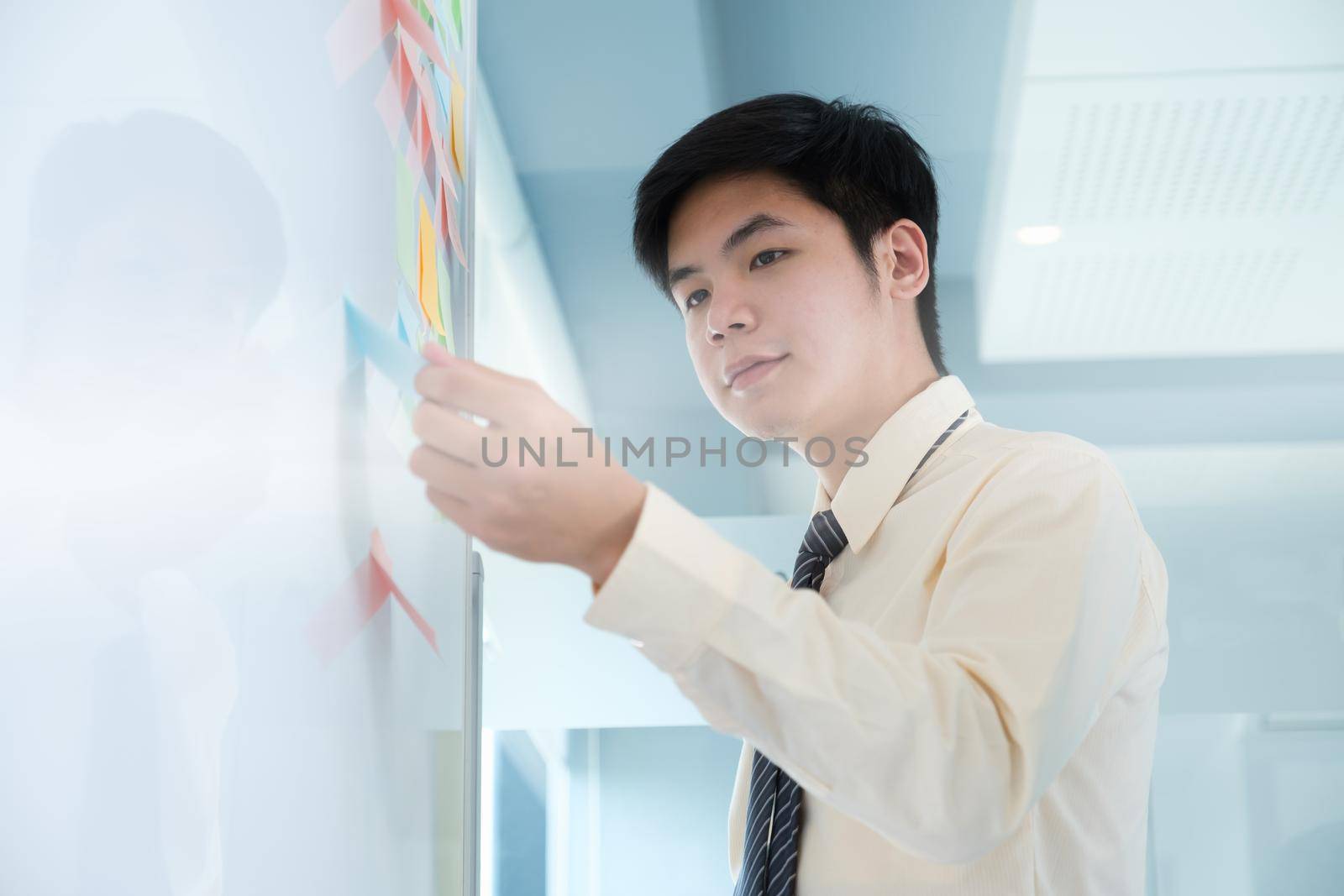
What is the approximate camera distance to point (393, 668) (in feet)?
2.18

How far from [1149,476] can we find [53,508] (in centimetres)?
155

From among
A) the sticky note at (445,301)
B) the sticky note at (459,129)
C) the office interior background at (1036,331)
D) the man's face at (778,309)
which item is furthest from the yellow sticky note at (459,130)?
the office interior background at (1036,331)

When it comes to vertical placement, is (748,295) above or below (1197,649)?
above

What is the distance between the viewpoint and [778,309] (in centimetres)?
96

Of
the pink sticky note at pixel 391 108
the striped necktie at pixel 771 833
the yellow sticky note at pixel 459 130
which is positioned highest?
the pink sticky note at pixel 391 108

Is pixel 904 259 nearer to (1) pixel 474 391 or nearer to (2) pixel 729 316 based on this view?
(2) pixel 729 316

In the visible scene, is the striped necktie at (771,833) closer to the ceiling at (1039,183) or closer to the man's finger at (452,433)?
the man's finger at (452,433)

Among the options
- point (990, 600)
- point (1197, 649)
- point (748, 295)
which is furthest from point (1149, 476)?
point (990, 600)

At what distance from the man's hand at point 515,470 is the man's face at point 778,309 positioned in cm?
50

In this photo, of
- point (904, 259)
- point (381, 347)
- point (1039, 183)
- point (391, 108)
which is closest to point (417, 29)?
point (391, 108)

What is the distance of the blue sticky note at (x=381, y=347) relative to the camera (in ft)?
1.89

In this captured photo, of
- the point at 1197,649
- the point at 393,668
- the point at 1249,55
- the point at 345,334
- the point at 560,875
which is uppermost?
the point at 1249,55

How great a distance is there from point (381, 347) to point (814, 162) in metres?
0.57

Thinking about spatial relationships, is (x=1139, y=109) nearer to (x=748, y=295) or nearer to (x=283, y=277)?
(x=748, y=295)
